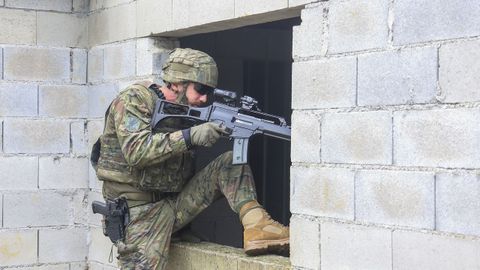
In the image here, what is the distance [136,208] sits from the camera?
5.45m

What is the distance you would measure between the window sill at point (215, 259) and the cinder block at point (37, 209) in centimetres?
123

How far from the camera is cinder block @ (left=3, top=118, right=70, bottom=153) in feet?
20.9

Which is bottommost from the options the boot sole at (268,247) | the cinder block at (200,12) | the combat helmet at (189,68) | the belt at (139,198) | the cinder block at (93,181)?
the boot sole at (268,247)

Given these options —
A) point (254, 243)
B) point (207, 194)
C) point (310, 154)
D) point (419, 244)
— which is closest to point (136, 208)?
point (207, 194)

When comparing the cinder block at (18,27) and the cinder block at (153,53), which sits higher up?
the cinder block at (18,27)

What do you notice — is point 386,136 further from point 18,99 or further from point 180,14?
point 18,99

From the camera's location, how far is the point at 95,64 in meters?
6.57

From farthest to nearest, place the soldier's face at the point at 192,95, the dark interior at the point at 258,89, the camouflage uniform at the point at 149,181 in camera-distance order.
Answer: the dark interior at the point at 258,89 < the soldier's face at the point at 192,95 < the camouflage uniform at the point at 149,181

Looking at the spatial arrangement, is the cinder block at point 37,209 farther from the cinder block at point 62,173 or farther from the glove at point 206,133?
the glove at point 206,133

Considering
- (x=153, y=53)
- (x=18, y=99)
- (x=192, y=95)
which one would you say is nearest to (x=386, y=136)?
(x=192, y=95)

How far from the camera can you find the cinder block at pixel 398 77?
3.80 metres

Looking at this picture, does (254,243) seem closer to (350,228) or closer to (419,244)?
(350,228)

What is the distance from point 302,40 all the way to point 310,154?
0.56m

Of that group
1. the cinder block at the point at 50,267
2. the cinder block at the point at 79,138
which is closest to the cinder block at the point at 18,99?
the cinder block at the point at 79,138
